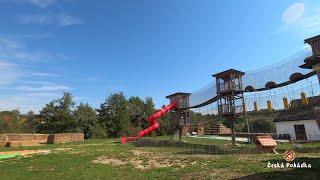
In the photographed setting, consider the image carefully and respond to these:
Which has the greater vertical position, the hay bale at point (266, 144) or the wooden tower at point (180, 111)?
the wooden tower at point (180, 111)

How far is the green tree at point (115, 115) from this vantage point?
71438mm

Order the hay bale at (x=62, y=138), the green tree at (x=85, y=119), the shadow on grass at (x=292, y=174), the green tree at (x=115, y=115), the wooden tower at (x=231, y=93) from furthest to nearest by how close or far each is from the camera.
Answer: the green tree at (x=115, y=115), the green tree at (x=85, y=119), the hay bale at (x=62, y=138), the wooden tower at (x=231, y=93), the shadow on grass at (x=292, y=174)

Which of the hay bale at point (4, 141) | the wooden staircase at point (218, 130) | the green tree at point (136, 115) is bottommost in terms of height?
the hay bale at point (4, 141)

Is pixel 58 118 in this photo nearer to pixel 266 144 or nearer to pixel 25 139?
pixel 25 139

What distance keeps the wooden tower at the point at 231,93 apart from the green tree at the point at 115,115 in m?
38.2

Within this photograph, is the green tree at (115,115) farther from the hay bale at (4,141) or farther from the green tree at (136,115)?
the hay bale at (4,141)

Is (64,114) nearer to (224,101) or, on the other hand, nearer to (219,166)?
(224,101)

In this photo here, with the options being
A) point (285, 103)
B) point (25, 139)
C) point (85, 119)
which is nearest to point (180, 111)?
point (285, 103)

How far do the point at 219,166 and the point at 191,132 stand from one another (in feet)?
161

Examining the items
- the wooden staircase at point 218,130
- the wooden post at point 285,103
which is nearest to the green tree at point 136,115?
the wooden staircase at point 218,130

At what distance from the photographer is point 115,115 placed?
2972 inches

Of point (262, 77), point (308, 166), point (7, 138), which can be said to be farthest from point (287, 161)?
point (7, 138)

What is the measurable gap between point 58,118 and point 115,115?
593 inches

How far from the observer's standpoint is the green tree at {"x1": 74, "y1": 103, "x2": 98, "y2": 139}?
67.7 meters
